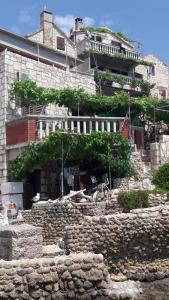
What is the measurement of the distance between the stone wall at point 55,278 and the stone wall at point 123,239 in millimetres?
3518

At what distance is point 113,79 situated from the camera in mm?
32219

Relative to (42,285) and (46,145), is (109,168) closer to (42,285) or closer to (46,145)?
(46,145)

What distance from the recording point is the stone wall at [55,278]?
29.6ft

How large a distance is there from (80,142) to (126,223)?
25.3 ft

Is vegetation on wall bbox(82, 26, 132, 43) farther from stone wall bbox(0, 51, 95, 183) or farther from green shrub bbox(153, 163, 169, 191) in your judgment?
green shrub bbox(153, 163, 169, 191)

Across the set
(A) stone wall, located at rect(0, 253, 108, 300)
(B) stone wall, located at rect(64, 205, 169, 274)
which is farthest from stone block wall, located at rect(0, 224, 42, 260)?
(A) stone wall, located at rect(0, 253, 108, 300)

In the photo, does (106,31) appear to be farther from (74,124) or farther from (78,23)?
(74,124)

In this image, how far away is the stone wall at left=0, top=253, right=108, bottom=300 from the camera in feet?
29.6

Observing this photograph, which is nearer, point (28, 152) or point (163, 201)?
point (163, 201)

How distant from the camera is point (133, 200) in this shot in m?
16.5

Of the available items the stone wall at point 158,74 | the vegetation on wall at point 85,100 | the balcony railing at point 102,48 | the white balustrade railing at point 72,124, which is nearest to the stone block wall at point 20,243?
the white balustrade railing at point 72,124

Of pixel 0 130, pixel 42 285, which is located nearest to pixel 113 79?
pixel 0 130

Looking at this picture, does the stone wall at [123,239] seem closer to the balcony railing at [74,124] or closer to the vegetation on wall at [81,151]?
the vegetation on wall at [81,151]

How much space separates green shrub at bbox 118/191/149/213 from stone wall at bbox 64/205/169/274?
117 inches
